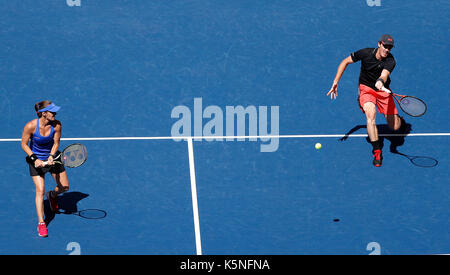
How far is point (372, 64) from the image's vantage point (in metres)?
13.3

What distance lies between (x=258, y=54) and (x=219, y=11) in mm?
1525

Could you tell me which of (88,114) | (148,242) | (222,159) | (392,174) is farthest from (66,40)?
(392,174)

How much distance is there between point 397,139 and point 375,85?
1630mm

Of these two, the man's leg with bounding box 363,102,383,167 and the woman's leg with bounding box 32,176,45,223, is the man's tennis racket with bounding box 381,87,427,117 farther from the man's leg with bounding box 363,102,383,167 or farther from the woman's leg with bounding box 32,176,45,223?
the woman's leg with bounding box 32,176,45,223

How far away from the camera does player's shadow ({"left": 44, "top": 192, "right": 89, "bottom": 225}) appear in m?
12.1

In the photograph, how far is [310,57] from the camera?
15766 mm

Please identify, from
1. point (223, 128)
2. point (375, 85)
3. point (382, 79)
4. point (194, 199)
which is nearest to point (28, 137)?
point (194, 199)

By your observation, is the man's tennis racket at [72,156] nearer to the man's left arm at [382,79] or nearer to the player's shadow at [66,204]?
the player's shadow at [66,204]

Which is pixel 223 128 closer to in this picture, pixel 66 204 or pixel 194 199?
pixel 194 199

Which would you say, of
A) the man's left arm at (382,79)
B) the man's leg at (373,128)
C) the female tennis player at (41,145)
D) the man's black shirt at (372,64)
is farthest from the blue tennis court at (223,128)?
the man's left arm at (382,79)

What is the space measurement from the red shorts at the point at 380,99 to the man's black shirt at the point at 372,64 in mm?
101

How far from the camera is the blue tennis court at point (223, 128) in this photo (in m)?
11.9

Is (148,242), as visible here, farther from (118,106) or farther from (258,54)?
(258,54)
